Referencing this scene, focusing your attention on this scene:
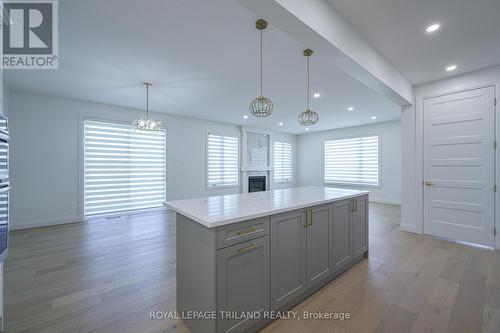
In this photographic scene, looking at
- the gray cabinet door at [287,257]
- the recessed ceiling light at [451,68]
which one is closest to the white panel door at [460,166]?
the recessed ceiling light at [451,68]

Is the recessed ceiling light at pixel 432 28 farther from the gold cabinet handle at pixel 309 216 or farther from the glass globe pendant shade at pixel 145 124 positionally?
the glass globe pendant shade at pixel 145 124

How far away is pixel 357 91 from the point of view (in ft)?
12.6

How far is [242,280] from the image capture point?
1.46m

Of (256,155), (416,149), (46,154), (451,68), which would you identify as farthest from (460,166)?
(46,154)

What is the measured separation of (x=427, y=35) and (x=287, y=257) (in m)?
2.85

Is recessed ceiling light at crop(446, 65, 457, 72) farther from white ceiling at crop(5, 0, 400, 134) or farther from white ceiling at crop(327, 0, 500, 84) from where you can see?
white ceiling at crop(5, 0, 400, 134)

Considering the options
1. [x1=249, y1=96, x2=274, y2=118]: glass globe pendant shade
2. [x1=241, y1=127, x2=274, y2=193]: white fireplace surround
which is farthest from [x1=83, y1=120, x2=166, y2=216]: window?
[x1=249, y1=96, x2=274, y2=118]: glass globe pendant shade

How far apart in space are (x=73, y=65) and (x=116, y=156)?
7.94ft

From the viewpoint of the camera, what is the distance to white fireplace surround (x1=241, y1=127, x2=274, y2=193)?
7176 millimetres

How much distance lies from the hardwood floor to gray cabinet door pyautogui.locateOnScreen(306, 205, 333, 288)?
202 millimetres

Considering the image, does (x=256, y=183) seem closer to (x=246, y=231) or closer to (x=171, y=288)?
(x=171, y=288)

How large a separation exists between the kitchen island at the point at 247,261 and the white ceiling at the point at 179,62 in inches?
71.2

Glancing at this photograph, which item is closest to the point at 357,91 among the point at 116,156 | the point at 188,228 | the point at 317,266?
the point at 317,266

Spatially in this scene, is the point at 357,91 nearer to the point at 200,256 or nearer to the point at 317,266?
the point at 317,266
